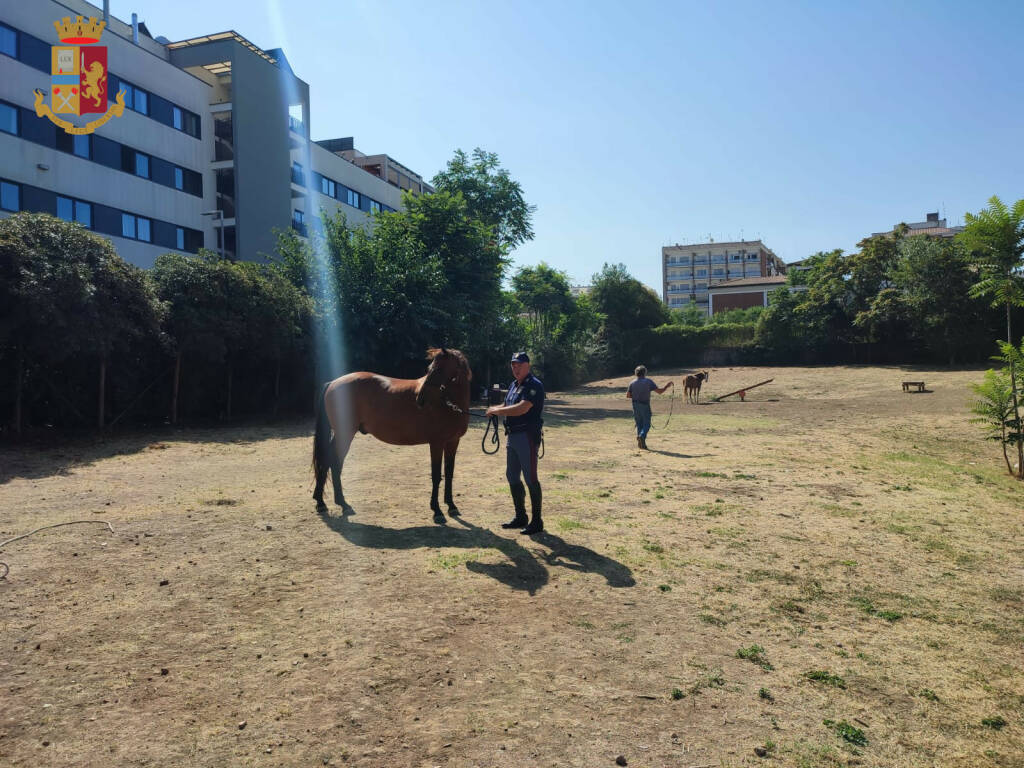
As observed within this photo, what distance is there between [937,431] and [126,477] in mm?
20488

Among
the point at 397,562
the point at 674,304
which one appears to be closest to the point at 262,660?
the point at 397,562

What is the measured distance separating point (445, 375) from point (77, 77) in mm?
29984

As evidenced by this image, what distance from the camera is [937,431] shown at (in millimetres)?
17891

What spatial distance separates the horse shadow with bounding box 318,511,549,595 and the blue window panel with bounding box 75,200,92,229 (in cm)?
2726

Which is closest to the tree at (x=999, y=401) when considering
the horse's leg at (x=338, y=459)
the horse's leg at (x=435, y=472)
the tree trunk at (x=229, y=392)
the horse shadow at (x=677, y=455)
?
the horse shadow at (x=677, y=455)

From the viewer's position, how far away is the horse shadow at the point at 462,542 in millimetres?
5766

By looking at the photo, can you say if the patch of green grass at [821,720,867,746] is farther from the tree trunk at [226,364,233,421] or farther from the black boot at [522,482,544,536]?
the tree trunk at [226,364,233,421]

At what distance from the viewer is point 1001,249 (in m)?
11.5

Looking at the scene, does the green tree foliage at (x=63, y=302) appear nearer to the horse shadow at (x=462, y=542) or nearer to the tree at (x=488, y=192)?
the horse shadow at (x=462, y=542)

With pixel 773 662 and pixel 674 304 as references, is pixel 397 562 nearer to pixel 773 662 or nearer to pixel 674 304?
pixel 773 662

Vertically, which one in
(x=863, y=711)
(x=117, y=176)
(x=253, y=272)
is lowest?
(x=863, y=711)

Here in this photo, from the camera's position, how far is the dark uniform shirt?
7105 mm

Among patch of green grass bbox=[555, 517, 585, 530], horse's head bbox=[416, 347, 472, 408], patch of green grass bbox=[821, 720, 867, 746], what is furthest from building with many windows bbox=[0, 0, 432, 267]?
patch of green grass bbox=[821, 720, 867, 746]

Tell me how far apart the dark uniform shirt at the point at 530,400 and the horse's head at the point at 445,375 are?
0.79 metres
